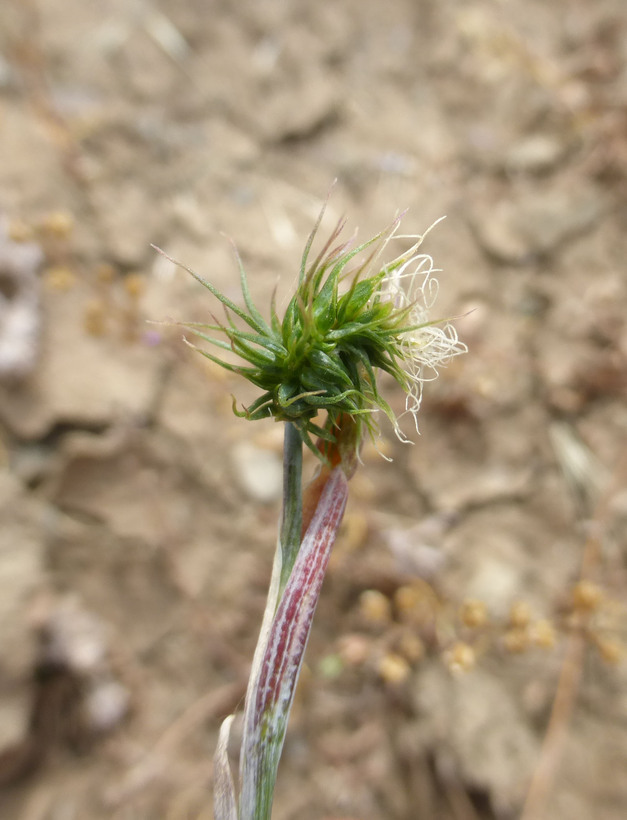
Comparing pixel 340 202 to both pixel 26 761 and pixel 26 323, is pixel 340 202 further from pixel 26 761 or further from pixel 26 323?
pixel 26 761

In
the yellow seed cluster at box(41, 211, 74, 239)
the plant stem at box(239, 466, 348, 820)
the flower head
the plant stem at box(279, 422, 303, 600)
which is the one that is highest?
the yellow seed cluster at box(41, 211, 74, 239)

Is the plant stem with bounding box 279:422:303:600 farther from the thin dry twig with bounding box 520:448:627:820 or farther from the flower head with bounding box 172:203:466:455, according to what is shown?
the thin dry twig with bounding box 520:448:627:820

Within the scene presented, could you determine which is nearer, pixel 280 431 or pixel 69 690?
pixel 69 690

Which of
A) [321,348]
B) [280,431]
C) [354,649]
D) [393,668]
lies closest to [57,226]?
[280,431]

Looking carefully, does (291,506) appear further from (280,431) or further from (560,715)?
(560,715)

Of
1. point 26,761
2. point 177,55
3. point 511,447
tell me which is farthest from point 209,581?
point 177,55

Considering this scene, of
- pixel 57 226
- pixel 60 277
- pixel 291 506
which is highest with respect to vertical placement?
pixel 57 226

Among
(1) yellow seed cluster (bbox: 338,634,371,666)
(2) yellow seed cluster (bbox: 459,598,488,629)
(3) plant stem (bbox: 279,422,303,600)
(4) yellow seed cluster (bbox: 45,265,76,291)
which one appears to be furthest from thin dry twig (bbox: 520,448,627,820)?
(4) yellow seed cluster (bbox: 45,265,76,291)
